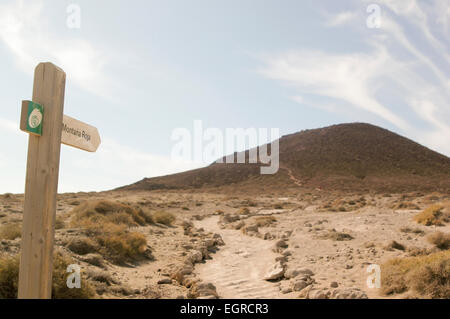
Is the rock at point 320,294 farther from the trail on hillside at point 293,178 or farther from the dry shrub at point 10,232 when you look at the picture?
the trail on hillside at point 293,178

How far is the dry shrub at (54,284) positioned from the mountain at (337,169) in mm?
52114

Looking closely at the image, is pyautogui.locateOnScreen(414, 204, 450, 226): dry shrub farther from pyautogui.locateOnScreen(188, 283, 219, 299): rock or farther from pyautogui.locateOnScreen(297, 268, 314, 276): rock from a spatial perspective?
pyautogui.locateOnScreen(188, 283, 219, 299): rock

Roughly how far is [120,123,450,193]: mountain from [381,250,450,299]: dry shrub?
5030cm

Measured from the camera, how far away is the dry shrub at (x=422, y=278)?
5.63 meters

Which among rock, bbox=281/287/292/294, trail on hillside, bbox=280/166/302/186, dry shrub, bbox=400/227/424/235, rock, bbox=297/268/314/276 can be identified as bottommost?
rock, bbox=281/287/292/294

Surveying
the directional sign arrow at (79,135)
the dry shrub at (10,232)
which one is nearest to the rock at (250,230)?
the dry shrub at (10,232)

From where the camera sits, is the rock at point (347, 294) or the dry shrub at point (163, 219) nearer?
the rock at point (347, 294)

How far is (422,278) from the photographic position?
5840 mm

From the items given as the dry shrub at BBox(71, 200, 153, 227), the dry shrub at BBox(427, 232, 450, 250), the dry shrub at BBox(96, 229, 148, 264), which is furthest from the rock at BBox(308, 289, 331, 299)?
the dry shrub at BBox(71, 200, 153, 227)

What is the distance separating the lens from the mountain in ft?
199

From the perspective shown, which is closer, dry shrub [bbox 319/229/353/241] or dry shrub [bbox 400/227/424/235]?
dry shrub [bbox 319/229/353/241]

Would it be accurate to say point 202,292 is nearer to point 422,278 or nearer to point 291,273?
point 291,273

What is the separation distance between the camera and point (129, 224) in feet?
47.0
